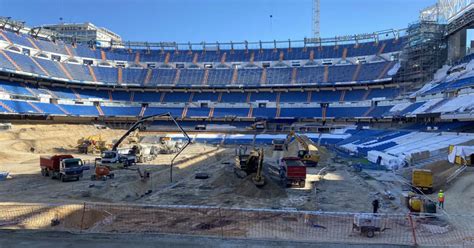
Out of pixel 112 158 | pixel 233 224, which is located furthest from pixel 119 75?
pixel 233 224

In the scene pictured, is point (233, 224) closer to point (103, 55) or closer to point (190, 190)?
point (190, 190)

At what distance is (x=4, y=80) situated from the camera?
59.3 m

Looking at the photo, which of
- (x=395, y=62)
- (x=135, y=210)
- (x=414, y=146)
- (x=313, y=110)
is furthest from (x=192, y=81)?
(x=135, y=210)

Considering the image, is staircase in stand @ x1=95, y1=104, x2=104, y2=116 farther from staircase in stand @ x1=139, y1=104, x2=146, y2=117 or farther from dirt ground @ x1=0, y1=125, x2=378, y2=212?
dirt ground @ x1=0, y1=125, x2=378, y2=212

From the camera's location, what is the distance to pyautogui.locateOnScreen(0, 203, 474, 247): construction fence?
13461 mm

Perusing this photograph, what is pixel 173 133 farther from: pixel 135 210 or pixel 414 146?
pixel 135 210

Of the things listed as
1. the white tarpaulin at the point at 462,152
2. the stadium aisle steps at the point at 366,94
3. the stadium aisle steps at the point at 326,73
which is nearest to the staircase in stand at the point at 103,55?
the stadium aisle steps at the point at 326,73

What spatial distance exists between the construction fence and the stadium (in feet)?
0.28

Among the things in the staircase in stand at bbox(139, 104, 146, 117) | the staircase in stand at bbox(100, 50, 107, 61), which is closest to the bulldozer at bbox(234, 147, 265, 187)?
the staircase in stand at bbox(139, 104, 146, 117)

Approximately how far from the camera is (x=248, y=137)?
64.3 m

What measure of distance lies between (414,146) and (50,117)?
5807 centimetres

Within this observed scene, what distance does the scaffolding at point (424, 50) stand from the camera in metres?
56.2

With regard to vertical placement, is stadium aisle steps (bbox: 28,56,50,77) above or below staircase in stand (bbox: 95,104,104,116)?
above

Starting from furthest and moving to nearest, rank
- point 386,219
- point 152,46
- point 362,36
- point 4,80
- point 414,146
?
point 152,46, point 362,36, point 4,80, point 414,146, point 386,219
